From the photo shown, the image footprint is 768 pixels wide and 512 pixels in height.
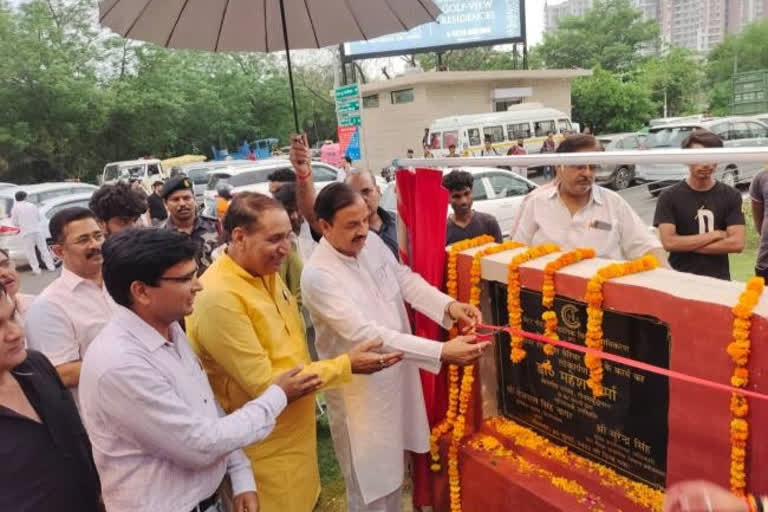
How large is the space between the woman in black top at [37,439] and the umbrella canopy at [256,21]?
1578 mm

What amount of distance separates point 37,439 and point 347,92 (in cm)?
741

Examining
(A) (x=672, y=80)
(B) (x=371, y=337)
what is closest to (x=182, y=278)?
(B) (x=371, y=337)

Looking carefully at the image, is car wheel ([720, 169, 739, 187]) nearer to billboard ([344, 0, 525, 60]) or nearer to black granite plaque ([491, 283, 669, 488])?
black granite plaque ([491, 283, 669, 488])

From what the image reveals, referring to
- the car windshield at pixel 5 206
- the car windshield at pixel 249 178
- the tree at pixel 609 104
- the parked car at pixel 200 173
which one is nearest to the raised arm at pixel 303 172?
the car windshield at pixel 249 178

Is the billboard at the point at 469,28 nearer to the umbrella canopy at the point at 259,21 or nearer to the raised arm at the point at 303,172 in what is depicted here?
the raised arm at the point at 303,172

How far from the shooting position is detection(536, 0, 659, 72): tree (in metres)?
39.2

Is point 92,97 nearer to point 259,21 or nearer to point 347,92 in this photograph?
point 347,92

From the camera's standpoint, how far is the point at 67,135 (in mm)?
23766

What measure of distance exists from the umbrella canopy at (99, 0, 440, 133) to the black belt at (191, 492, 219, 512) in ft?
5.83

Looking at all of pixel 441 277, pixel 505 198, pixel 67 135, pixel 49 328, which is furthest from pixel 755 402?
pixel 67 135

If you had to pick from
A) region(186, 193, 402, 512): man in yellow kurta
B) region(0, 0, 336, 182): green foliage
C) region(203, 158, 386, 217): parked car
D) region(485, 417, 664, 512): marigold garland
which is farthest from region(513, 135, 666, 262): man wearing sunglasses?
region(0, 0, 336, 182): green foliage

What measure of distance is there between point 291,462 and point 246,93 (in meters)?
33.5

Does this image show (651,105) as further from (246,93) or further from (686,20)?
(686,20)

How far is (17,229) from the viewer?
1131 cm
